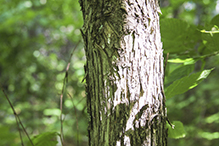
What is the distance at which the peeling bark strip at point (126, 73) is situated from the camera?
0.42 meters

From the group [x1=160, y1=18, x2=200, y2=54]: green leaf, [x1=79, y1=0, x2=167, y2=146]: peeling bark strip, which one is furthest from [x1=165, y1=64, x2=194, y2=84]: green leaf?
[x1=79, y1=0, x2=167, y2=146]: peeling bark strip

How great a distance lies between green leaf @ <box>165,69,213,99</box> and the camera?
50 centimetres

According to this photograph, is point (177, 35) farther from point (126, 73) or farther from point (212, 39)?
point (126, 73)

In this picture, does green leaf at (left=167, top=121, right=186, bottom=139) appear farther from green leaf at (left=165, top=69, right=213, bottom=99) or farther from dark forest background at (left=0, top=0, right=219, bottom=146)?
dark forest background at (left=0, top=0, right=219, bottom=146)

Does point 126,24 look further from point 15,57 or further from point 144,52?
point 15,57

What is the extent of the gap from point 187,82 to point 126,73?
21 centimetres

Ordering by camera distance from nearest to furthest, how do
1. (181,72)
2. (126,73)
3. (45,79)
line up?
1. (126,73)
2. (181,72)
3. (45,79)

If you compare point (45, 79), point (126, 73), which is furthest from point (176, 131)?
point (45, 79)

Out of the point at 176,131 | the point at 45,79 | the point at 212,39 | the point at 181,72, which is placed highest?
the point at 212,39

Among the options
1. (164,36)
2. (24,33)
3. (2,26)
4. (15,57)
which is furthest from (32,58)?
(164,36)

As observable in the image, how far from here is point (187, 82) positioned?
51cm

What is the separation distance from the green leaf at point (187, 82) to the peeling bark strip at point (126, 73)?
0.08 metres

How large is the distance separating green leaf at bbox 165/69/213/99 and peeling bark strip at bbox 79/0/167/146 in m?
0.08

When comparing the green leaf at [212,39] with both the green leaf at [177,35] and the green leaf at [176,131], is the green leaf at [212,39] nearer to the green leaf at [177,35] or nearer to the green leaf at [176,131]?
the green leaf at [177,35]
